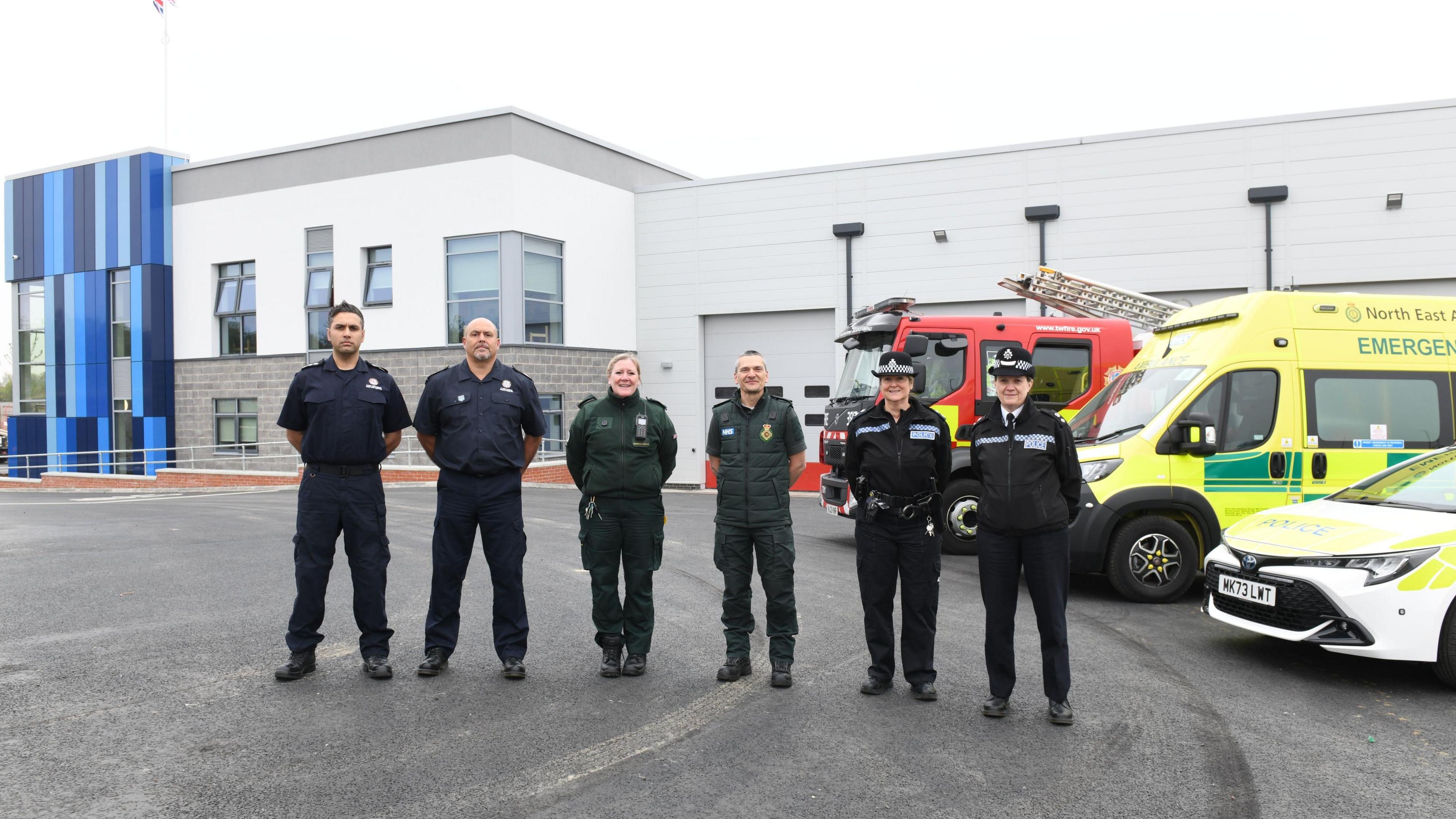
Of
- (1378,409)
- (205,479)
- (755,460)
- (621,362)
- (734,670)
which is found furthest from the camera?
(205,479)

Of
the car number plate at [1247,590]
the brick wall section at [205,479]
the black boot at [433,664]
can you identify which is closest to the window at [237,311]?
the brick wall section at [205,479]

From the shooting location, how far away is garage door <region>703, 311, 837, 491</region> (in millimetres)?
22422

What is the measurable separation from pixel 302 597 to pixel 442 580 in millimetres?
758

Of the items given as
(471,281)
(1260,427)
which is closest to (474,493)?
(1260,427)

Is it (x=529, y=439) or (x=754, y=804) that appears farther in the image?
(x=529, y=439)

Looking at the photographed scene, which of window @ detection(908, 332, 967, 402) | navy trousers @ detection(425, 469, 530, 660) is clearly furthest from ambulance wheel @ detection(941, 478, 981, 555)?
navy trousers @ detection(425, 469, 530, 660)

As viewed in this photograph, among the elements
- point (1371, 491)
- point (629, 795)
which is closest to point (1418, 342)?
point (1371, 491)

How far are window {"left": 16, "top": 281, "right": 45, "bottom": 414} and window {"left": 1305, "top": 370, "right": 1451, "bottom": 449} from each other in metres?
32.9

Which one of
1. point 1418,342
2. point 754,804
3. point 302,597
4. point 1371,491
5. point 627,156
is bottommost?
point 754,804

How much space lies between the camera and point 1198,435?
26.8 feet

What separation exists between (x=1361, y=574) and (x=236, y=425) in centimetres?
2600

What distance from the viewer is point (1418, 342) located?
8625 millimetres

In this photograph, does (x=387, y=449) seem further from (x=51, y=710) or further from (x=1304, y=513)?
(x=1304, y=513)

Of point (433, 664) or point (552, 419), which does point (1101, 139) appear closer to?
point (552, 419)
